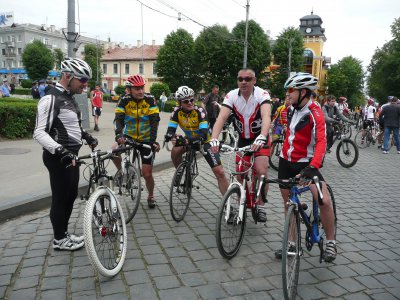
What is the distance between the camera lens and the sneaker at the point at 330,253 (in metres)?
3.74

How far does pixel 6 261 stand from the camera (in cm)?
382

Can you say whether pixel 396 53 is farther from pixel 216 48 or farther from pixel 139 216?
pixel 139 216

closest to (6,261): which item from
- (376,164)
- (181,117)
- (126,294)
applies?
(126,294)

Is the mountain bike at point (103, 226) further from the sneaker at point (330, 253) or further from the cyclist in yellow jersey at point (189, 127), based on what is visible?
the sneaker at point (330, 253)

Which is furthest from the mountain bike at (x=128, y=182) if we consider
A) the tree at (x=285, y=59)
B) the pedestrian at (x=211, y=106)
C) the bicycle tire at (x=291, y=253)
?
the tree at (x=285, y=59)

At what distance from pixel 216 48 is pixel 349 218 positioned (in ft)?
152

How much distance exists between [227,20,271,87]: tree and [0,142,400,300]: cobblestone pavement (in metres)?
44.3

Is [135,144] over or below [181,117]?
below

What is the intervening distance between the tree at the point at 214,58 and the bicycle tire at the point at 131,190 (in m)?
45.4

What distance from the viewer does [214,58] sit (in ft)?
164

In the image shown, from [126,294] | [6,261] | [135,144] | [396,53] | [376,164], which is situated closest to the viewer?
[126,294]

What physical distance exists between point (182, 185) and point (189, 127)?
3.14ft

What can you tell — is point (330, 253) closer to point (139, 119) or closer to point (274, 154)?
point (139, 119)

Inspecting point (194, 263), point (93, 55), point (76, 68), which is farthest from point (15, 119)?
point (93, 55)
